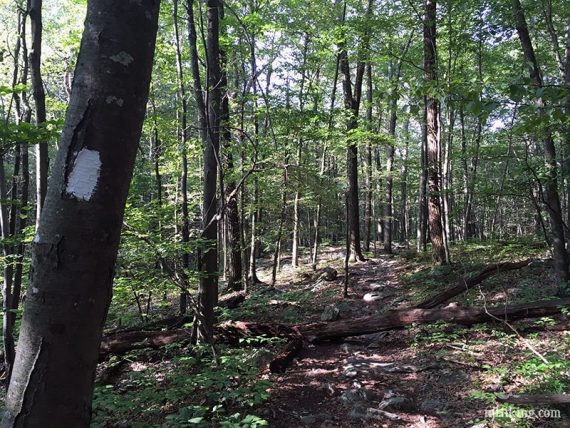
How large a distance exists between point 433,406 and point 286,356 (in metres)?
2.49

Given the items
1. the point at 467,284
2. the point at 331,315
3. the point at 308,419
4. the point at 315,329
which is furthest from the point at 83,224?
the point at 467,284

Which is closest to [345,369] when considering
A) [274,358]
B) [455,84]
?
[274,358]

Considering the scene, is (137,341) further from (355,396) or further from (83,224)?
(83,224)

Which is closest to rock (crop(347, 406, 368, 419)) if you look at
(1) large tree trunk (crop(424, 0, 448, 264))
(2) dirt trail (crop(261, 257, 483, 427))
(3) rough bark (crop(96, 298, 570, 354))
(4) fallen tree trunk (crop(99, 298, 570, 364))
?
(2) dirt trail (crop(261, 257, 483, 427))

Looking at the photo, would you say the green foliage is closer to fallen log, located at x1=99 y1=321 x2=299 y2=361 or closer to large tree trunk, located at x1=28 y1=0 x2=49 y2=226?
fallen log, located at x1=99 y1=321 x2=299 y2=361

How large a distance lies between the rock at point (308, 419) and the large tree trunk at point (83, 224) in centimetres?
368

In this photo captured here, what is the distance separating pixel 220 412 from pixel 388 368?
287cm

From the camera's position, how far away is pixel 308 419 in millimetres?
4449

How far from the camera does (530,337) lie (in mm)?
6227

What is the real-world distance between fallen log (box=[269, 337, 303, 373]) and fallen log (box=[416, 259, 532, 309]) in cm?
304

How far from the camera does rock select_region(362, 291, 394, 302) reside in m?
11.0

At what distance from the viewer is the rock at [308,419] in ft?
14.4

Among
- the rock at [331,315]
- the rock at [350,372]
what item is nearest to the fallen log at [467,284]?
the rock at [331,315]

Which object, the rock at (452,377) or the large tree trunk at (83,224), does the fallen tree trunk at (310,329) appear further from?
the large tree trunk at (83,224)
